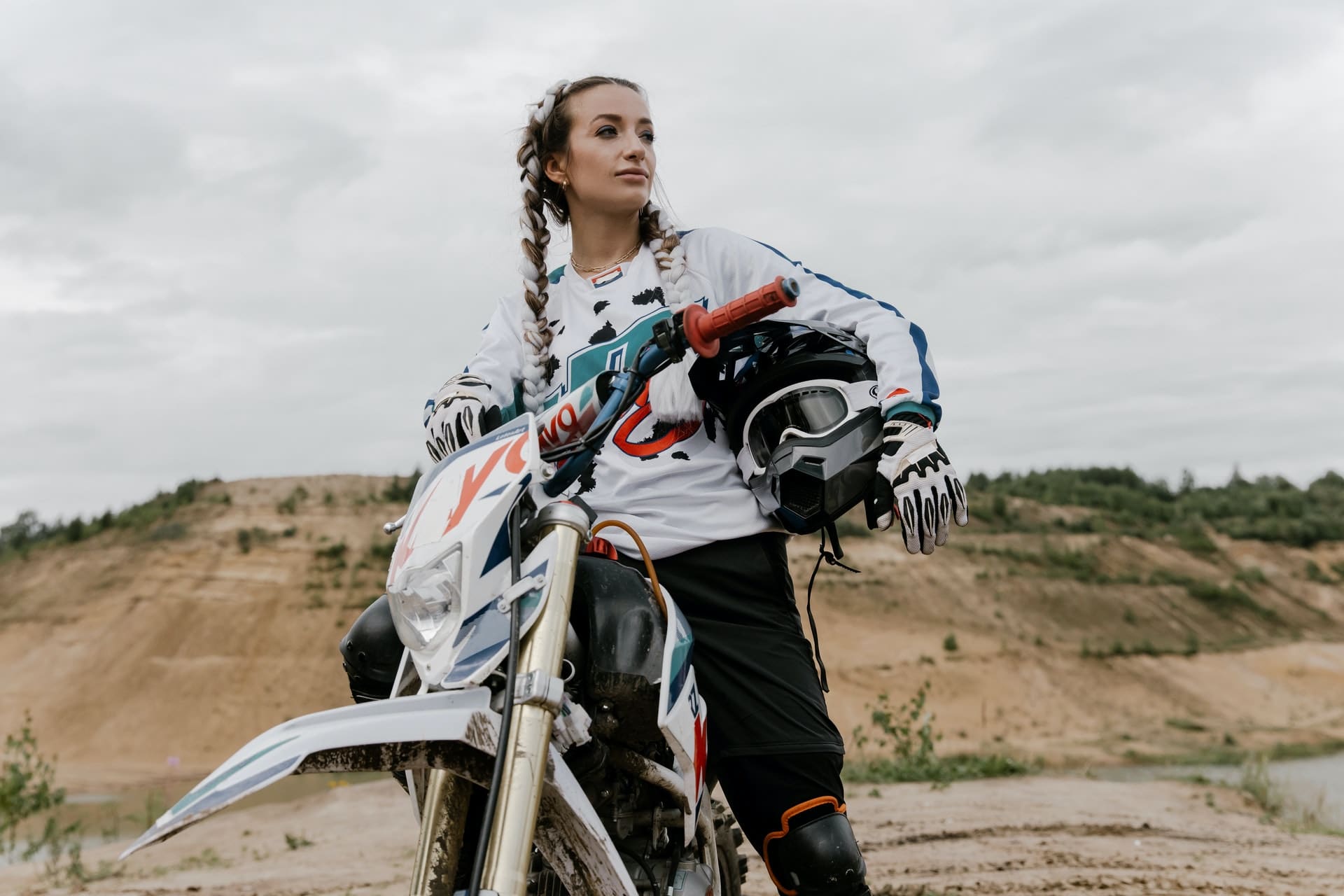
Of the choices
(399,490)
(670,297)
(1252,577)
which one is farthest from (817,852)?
(1252,577)

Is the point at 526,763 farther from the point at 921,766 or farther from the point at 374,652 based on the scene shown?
the point at 921,766

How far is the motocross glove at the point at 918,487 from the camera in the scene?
2.04 meters

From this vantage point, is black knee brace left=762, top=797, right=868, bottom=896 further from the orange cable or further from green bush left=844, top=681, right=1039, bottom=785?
green bush left=844, top=681, right=1039, bottom=785

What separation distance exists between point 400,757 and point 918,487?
0.97 m

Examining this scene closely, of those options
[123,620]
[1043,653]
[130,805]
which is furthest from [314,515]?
[1043,653]

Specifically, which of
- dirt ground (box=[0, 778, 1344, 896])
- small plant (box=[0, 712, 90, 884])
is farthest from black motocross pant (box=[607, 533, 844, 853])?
small plant (box=[0, 712, 90, 884])

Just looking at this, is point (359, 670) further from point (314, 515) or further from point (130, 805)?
point (314, 515)

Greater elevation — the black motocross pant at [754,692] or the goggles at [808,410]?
the goggles at [808,410]

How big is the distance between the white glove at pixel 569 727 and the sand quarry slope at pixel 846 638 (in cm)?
1256

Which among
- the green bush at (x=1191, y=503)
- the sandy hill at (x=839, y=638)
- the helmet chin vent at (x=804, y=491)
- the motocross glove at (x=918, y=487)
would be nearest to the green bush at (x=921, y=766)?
the sandy hill at (x=839, y=638)

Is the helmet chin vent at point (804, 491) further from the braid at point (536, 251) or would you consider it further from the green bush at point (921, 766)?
the green bush at point (921, 766)

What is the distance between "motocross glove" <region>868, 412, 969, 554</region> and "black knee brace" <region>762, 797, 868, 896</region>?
57 cm

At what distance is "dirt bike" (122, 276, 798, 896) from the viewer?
1530 millimetres

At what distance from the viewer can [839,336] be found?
2355 mm
